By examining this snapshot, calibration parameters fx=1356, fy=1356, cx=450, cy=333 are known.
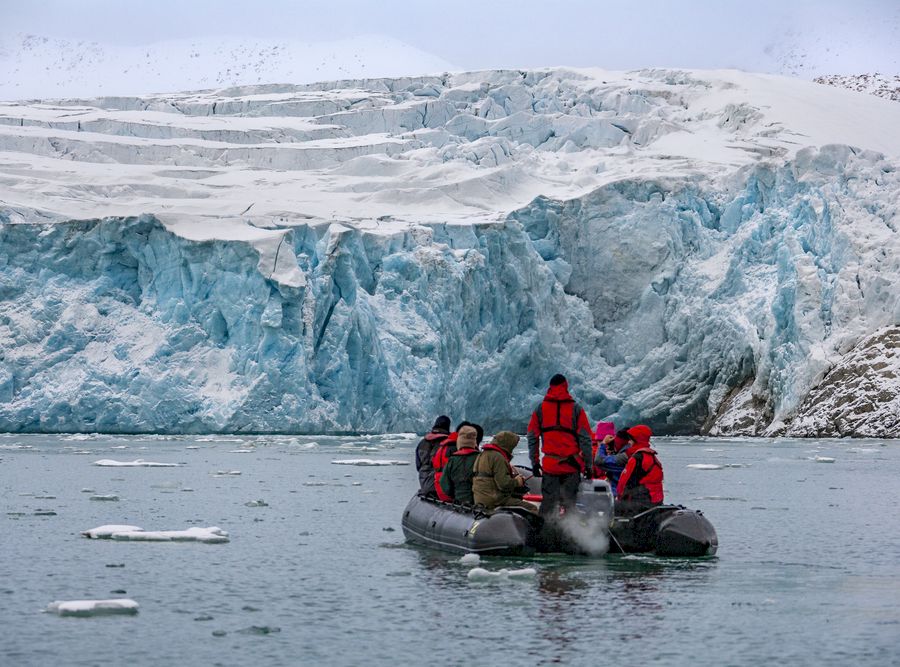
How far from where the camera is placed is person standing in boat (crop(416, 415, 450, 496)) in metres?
12.0

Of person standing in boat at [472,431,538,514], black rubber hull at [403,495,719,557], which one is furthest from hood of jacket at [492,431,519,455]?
black rubber hull at [403,495,719,557]

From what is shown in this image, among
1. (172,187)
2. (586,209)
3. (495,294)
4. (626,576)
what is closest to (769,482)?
(626,576)

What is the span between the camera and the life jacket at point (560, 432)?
10344mm

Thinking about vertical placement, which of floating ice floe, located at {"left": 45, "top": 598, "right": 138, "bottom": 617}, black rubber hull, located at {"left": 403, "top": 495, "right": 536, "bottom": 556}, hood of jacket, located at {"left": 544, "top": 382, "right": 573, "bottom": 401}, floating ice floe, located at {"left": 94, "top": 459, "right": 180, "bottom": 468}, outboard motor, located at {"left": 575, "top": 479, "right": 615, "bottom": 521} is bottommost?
floating ice floe, located at {"left": 45, "top": 598, "right": 138, "bottom": 617}

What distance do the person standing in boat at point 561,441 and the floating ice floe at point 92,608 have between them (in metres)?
3.35

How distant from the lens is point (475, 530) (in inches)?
422

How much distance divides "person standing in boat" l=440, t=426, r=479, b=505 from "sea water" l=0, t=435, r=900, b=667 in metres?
0.52

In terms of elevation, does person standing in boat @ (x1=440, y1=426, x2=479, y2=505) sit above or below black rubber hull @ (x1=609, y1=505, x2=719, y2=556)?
above

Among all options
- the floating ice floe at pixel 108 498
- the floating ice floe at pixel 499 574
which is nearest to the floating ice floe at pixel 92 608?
the floating ice floe at pixel 499 574

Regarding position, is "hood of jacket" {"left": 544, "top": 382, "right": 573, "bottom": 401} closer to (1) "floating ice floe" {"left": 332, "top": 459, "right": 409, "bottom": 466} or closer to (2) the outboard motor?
(2) the outboard motor

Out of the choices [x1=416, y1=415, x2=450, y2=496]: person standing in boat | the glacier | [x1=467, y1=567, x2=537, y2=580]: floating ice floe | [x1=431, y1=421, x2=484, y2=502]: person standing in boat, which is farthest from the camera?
the glacier

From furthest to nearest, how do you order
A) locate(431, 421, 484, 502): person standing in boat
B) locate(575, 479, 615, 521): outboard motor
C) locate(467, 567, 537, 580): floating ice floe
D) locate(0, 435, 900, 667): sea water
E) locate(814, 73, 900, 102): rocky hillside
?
locate(814, 73, 900, 102): rocky hillside
locate(431, 421, 484, 502): person standing in boat
locate(575, 479, 615, 521): outboard motor
locate(467, 567, 537, 580): floating ice floe
locate(0, 435, 900, 667): sea water

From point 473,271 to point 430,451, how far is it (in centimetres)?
2528

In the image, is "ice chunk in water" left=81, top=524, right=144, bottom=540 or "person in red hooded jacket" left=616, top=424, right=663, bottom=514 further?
"ice chunk in water" left=81, top=524, right=144, bottom=540
